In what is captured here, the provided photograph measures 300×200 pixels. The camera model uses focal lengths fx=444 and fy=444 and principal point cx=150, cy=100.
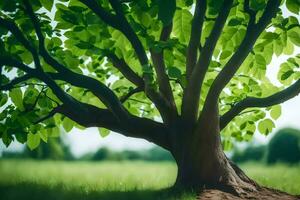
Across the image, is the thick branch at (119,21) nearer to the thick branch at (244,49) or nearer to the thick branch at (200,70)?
the thick branch at (200,70)

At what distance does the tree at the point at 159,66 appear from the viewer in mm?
4711

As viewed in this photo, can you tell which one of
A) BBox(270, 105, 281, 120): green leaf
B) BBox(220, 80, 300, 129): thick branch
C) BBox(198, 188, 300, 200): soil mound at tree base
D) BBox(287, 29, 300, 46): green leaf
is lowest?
BBox(198, 188, 300, 200): soil mound at tree base

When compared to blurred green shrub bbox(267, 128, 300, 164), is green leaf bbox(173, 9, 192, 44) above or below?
above

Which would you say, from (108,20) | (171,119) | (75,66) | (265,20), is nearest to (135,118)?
(171,119)

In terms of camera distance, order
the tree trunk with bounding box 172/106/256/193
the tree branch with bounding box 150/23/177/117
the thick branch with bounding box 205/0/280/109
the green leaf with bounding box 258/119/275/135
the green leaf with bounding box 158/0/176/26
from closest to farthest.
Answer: the green leaf with bounding box 158/0/176/26 → the thick branch with bounding box 205/0/280/109 → the tree branch with bounding box 150/23/177/117 → the tree trunk with bounding box 172/106/256/193 → the green leaf with bounding box 258/119/275/135

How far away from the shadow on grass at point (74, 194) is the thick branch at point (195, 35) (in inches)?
59.8

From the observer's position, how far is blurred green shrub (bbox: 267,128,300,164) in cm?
1224

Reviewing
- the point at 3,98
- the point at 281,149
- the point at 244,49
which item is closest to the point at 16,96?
the point at 3,98

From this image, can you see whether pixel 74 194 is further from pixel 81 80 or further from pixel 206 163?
pixel 206 163

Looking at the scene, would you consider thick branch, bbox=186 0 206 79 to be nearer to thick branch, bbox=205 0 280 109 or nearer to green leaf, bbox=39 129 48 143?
thick branch, bbox=205 0 280 109

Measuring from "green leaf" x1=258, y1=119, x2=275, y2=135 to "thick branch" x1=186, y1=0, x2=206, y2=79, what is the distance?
1.39 meters

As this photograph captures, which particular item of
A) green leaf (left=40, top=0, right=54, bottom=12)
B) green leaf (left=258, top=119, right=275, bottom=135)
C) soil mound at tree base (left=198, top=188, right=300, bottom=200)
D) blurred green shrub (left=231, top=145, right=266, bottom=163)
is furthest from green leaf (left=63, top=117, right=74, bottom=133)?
blurred green shrub (left=231, top=145, right=266, bottom=163)

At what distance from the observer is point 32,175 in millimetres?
7223

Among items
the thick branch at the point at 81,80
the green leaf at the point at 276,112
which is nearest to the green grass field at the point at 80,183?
the thick branch at the point at 81,80
